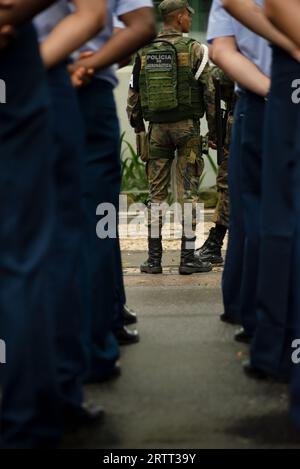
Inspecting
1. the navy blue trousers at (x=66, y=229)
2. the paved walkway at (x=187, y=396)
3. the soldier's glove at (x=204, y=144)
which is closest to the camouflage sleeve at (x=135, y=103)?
the soldier's glove at (x=204, y=144)

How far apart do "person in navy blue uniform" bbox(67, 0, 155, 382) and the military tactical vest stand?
338 centimetres

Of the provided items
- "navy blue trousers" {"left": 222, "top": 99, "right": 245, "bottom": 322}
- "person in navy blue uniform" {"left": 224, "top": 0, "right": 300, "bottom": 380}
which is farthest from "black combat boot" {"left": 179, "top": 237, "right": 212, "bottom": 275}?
"person in navy blue uniform" {"left": 224, "top": 0, "right": 300, "bottom": 380}

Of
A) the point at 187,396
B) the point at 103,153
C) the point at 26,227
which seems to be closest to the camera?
the point at 26,227

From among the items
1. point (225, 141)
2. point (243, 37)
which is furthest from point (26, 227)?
point (225, 141)

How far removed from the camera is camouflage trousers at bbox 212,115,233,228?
7.93 metres

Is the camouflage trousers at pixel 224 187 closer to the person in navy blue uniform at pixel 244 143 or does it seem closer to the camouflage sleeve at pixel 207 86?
the camouflage sleeve at pixel 207 86

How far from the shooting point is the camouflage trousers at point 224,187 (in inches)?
312

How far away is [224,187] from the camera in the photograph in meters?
7.99

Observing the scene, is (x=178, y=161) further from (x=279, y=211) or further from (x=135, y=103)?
(x=279, y=211)

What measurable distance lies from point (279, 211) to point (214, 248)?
4.47 meters
